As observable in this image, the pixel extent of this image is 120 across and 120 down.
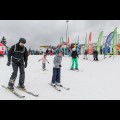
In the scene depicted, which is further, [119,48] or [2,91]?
[119,48]

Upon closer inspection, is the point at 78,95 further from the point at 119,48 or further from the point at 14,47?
the point at 119,48

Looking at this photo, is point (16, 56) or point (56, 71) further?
point (56, 71)

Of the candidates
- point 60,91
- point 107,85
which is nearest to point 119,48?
point 107,85

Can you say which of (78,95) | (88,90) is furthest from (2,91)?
(88,90)

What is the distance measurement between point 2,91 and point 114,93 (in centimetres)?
381

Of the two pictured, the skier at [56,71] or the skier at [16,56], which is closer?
the skier at [16,56]

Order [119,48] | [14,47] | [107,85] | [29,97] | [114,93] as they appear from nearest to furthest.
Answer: [29,97] < [14,47] < [114,93] < [107,85] < [119,48]

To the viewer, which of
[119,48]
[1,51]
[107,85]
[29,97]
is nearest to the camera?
[29,97]

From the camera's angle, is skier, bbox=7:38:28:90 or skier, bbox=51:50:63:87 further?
skier, bbox=51:50:63:87

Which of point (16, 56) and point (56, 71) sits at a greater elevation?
point (16, 56)

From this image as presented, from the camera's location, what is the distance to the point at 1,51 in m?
21.7
